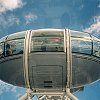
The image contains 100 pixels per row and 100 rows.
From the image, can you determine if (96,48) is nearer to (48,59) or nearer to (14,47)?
(48,59)

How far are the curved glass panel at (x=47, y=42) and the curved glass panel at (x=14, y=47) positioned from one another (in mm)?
919

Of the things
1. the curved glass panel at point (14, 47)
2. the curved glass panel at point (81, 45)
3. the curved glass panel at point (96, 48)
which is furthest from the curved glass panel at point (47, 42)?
the curved glass panel at point (96, 48)

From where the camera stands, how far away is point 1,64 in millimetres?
30734

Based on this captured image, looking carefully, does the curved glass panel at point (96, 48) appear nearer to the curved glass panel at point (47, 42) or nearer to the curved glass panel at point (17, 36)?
the curved glass panel at point (47, 42)

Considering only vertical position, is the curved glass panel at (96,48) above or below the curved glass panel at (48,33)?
below

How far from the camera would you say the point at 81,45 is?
1199 inches

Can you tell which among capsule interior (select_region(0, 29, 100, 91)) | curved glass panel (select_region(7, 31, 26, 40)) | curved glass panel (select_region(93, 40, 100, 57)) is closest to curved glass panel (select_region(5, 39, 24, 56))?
capsule interior (select_region(0, 29, 100, 91))

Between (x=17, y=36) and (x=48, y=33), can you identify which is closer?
(x=48, y=33)

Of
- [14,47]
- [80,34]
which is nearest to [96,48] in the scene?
[80,34]

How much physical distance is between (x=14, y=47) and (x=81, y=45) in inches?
194

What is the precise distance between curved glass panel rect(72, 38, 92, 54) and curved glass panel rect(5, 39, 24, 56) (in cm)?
378

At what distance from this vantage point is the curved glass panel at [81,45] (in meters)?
29.9

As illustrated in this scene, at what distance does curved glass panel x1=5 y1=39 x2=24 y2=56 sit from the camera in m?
30.0

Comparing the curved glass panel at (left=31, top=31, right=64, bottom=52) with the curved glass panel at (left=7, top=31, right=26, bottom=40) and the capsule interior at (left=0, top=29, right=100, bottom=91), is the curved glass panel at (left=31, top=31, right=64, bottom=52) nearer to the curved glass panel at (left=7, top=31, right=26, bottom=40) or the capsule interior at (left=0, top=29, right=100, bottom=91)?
the capsule interior at (left=0, top=29, right=100, bottom=91)
